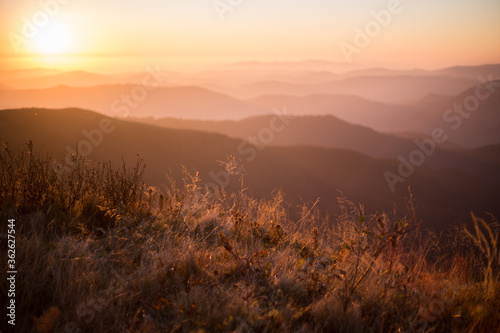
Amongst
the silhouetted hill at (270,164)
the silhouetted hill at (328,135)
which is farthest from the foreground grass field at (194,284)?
the silhouetted hill at (328,135)

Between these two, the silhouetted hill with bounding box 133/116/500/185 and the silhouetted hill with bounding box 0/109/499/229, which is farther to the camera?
the silhouetted hill with bounding box 133/116/500/185

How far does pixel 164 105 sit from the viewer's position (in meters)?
180

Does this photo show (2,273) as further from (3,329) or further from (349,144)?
(349,144)

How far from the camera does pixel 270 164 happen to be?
36.6 metres

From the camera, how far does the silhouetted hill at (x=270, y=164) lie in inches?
828

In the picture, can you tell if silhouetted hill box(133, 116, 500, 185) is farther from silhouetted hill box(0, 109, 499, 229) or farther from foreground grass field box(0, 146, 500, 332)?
foreground grass field box(0, 146, 500, 332)

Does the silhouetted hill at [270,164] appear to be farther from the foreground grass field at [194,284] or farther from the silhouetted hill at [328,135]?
the silhouetted hill at [328,135]

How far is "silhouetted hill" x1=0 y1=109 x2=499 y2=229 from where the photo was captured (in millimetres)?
21031

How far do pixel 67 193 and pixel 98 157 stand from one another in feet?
69.4

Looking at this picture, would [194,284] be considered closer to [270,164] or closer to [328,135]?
[270,164]

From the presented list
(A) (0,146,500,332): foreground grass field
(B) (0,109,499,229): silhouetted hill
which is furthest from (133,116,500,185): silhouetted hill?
(A) (0,146,500,332): foreground grass field

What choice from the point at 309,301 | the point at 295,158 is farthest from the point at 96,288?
the point at 295,158

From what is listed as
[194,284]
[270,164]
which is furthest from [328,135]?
[194,284]

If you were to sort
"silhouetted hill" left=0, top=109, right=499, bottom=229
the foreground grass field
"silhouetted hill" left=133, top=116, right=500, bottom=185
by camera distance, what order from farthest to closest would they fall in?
"silhouetted hill" left=133, top=116, right=500, bottom=185
"silhouetted hill" left=0, top=109, right=499, bottom=229
the foreground grass field
